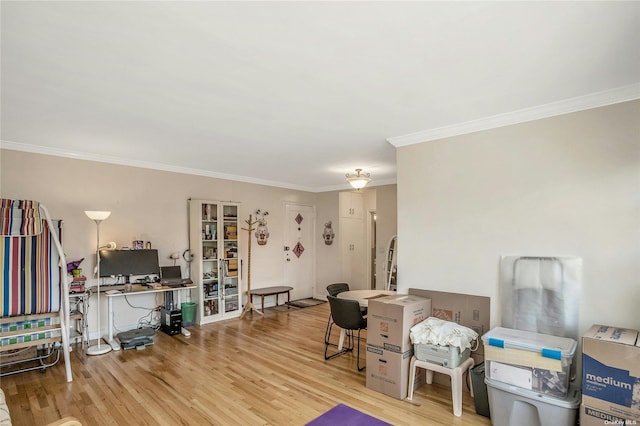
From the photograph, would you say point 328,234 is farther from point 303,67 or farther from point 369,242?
point 303,67

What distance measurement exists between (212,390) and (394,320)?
6.18ft

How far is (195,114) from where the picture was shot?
3021mm

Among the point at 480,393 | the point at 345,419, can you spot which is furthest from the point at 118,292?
the point at 480,393

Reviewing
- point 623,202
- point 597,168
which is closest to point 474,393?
point 623,202

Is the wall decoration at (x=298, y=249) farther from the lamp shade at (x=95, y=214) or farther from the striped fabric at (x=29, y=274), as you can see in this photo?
the striped fabric at (x=29, y=274)

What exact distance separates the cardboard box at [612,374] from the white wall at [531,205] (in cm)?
53

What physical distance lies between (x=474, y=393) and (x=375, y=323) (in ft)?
3.27

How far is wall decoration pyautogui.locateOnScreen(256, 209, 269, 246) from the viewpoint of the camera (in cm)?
667

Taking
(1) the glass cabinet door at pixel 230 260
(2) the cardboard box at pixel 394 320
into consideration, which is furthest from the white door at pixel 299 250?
(2) the cardboard box at pixel 394 320

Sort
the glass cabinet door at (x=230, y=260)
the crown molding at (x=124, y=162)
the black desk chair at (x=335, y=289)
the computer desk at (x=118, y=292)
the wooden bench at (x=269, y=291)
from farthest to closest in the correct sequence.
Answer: the wooden bench at (x=269, y=291), the glass cabinet door at (x=230, y=260), the black desk chair at (x=335, y=289), the computer desk at (x=118, y=292), the crown molding at (x=124, y=162)

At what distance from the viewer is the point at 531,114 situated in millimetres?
2885

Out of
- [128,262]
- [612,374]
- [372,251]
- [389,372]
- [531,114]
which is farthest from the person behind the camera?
[372,251]

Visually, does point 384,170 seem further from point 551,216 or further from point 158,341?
point 158,341

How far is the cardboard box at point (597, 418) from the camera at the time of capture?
2.08m
